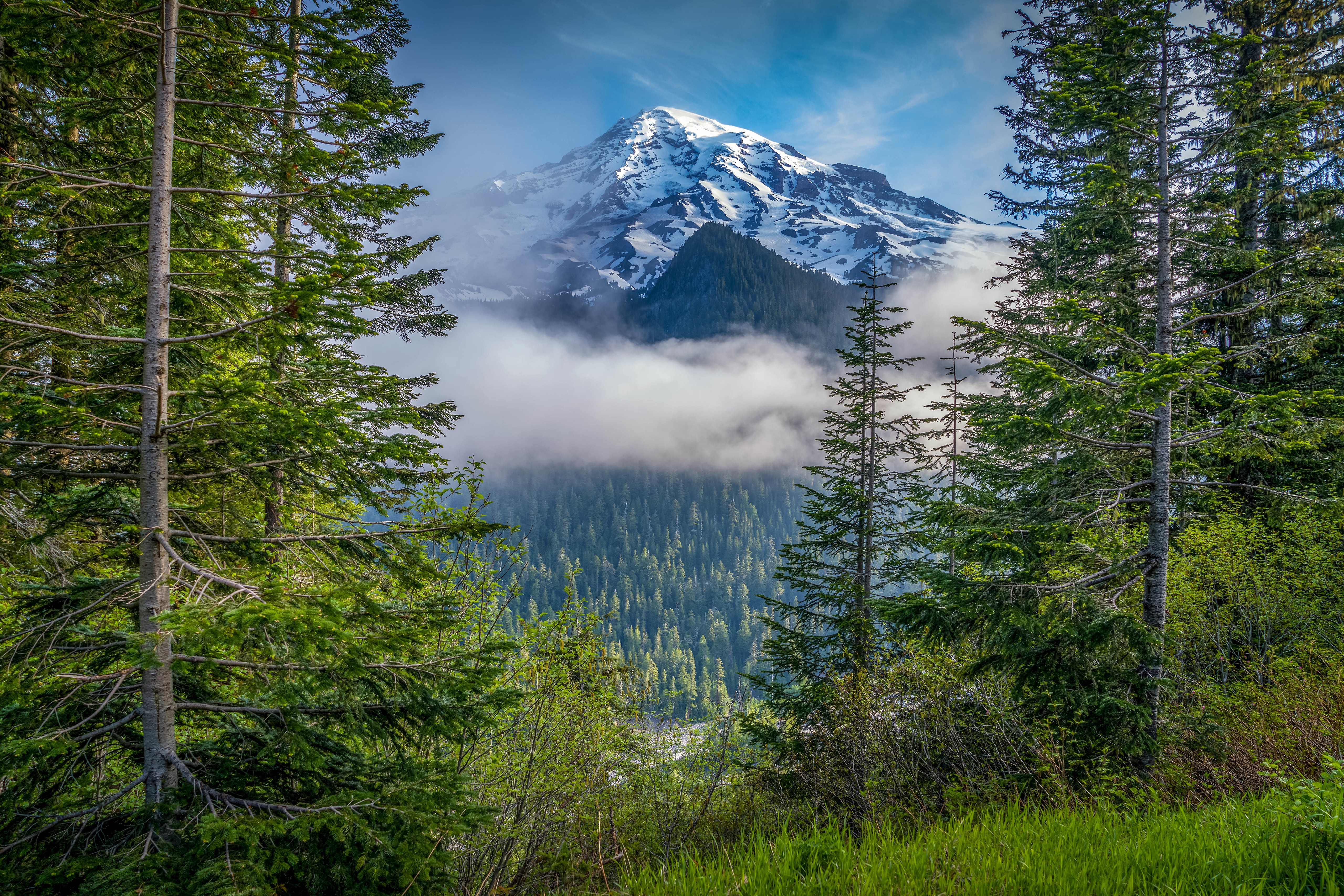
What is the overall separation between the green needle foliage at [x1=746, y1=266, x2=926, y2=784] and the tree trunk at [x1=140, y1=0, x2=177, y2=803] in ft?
33.6

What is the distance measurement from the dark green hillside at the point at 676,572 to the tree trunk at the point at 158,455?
7817 centimetres

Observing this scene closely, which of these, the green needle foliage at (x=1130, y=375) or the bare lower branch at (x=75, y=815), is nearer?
the bare lower branch at (x=75, y=815)

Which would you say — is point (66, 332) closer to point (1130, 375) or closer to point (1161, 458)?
point (1130, 375)

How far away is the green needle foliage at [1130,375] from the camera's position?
20.1 feet

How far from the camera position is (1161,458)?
6664 millimetres

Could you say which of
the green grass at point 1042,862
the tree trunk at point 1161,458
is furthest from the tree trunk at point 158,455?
the tree trunk at point 1161,458

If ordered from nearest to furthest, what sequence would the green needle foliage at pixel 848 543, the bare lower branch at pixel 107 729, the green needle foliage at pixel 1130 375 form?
the bare lower branch at pixel 107 729 < the green needle foliage at pixel 1130 375 < the green needle foliage at pixel 848 543

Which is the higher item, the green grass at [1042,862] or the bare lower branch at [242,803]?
the green grass at [1042,862]

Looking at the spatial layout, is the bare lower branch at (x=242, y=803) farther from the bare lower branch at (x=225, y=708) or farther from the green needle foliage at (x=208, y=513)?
the bare lower branch at (x=225, y=708)

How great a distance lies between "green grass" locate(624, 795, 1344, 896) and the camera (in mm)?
2357

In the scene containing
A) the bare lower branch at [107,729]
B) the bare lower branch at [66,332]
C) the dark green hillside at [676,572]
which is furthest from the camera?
the dark green hillside at [676,572]

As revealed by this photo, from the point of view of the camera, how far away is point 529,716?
7285 mm

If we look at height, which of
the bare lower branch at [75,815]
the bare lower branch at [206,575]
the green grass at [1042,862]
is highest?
the bare lower branch at [206,575]

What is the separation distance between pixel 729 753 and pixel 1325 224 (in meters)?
16.5
